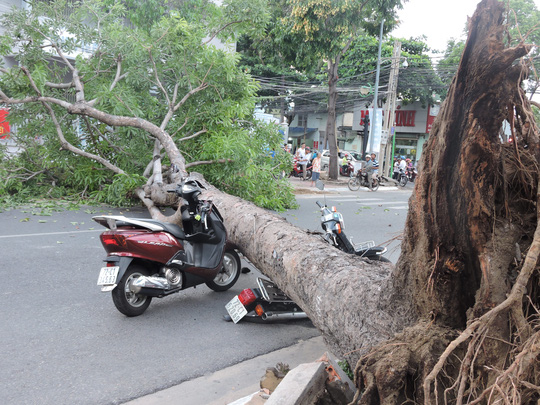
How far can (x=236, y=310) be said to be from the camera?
4496mm

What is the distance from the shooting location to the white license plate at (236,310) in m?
4.44

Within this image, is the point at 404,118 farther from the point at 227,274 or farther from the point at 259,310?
the point at 259,310

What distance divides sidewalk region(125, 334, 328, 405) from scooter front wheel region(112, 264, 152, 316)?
4.19 feet

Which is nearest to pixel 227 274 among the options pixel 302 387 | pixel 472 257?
pixel 302 387

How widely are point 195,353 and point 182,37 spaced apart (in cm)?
770

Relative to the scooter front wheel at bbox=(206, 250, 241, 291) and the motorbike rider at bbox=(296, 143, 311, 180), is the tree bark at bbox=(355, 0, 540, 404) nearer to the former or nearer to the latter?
the scooter front wheel at bbox=(206, 250, 241, 291)

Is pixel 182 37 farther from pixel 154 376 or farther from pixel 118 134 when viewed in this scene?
pixel 154 376

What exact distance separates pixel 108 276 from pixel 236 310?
1.26m

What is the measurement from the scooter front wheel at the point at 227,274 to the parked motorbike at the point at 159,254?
7cm

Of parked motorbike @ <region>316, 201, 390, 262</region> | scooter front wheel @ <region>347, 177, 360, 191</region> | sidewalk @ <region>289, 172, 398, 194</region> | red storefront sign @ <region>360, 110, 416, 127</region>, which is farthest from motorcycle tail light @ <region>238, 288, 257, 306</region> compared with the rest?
red storefront sign @ <region>360, 110, 416, 127</region>

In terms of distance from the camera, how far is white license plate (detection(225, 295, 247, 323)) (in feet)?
14.6

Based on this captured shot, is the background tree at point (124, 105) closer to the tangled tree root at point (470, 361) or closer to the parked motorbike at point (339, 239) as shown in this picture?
the parked motorbike at point (339, 239)

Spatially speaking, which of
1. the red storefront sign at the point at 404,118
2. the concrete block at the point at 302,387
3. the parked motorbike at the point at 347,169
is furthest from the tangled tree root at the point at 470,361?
the red storefront sign at the point at 404,118

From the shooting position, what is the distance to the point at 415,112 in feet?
121
